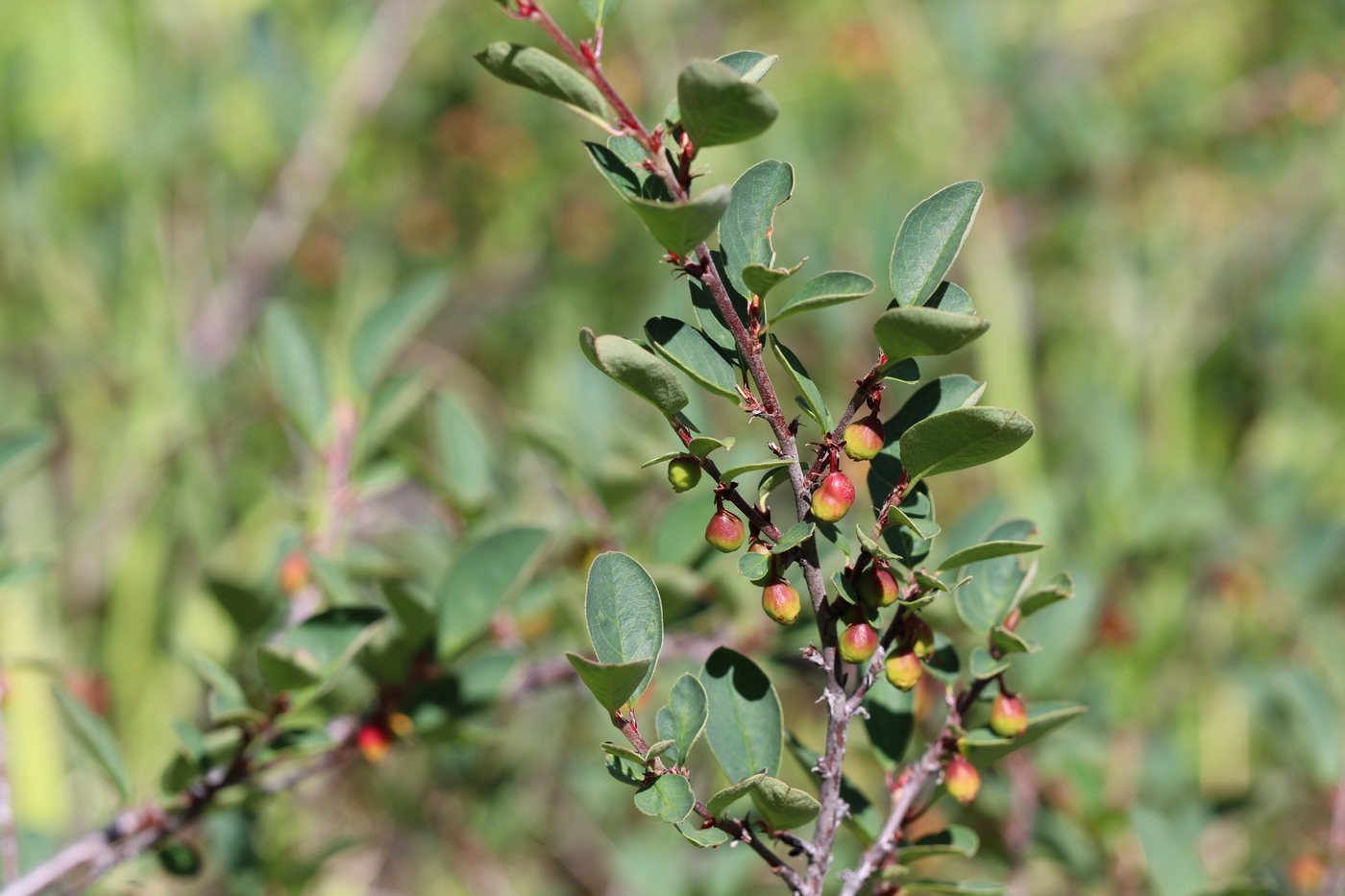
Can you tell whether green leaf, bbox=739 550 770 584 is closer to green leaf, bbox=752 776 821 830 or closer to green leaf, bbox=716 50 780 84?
green leaf, bbox=752 776 821 830

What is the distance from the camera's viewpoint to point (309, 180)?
148 centimetres

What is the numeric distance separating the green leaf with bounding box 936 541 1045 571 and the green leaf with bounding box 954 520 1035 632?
0.09 meters

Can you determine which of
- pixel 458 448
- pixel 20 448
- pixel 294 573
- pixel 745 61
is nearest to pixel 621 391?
pixel 458 448

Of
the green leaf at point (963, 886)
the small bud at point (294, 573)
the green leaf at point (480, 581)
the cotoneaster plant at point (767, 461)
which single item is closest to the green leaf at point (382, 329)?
the small bud at point (294, 573)

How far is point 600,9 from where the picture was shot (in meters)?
0.40

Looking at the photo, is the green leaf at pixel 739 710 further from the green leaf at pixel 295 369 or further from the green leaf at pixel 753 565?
the green leaf at pixel 295 369

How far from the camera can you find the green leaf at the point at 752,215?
0.42 metres

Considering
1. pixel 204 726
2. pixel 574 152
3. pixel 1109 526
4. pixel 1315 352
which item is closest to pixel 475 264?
pixel 574 152

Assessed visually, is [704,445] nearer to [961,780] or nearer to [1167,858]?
[961,780]

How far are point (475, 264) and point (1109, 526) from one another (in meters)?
1.14

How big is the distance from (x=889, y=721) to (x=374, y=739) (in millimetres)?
338

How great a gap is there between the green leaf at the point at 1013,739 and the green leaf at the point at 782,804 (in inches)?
3.9

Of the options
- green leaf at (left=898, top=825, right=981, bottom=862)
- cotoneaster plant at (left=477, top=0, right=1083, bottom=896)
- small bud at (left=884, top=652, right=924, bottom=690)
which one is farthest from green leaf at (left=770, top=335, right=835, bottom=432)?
green leaf at (left=898, top=825, right=981, bottom=862)

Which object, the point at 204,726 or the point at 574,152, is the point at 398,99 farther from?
the point at 204,726
